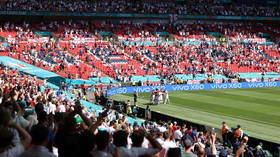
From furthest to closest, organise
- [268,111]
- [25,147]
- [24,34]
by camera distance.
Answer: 1. [24,34]
2. [268,111]
3. [25,147]

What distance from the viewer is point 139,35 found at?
60.5 metres

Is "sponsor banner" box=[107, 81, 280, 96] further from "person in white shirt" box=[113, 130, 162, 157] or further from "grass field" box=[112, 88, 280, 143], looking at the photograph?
"person in white shirt" box=[113, 130, 162, 157]

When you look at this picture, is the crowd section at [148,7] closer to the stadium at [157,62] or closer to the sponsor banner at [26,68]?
the stadium at [157,62]

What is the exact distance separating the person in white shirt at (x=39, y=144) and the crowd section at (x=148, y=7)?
53008 mm

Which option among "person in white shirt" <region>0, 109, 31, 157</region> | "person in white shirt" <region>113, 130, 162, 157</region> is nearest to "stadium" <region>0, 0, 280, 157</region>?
"person in white shirt" <region>0, 109, 31, 157</region>

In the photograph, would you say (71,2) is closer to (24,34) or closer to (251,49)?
(24,34)

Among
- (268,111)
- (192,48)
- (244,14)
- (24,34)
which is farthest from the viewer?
(244,14)

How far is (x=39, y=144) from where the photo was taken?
5.41 m

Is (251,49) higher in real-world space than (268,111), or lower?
higher

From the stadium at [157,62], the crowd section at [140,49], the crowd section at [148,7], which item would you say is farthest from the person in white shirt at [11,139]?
the crowd section at [148,7]

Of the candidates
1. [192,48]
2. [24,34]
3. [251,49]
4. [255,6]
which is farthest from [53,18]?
[255,6]

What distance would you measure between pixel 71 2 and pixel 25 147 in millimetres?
57861

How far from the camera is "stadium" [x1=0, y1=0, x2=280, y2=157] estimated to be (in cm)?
2521

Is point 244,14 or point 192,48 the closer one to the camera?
point 192,48
